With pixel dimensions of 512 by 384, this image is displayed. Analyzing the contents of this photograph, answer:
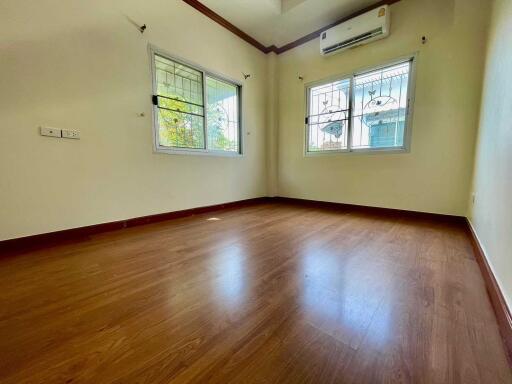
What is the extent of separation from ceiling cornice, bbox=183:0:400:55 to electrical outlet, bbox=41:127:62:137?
2.33 meters

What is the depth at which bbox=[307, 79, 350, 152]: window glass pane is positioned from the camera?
3404 mm

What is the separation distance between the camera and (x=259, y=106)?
409 cm

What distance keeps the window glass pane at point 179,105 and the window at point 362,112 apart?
195cm

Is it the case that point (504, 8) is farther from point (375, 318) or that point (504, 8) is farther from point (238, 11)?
point (238, 11)

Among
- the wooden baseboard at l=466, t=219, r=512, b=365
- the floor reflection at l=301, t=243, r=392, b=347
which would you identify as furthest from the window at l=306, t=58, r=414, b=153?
the floor reflection at l=301, t=243, r=392, b=347

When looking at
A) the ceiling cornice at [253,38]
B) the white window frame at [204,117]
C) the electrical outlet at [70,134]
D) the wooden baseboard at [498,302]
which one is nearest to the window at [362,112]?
the ceiling cornice at [253,38]

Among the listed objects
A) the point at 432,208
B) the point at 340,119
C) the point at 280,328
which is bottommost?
the point at 280,328

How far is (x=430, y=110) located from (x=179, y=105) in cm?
325

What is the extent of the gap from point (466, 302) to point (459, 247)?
995 millimetres

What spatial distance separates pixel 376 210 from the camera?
3148mm

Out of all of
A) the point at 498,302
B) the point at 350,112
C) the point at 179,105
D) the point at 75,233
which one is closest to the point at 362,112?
the point at 350,112

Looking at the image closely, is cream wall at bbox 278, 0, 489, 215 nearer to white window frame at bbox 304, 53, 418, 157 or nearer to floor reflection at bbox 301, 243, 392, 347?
white window frame at bbox 304, 53, 418, 157

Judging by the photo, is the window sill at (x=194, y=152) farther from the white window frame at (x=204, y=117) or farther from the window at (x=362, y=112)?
the window at (x=362, y=112)

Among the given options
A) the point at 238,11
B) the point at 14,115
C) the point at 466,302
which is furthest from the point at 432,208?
the point at 14,115
